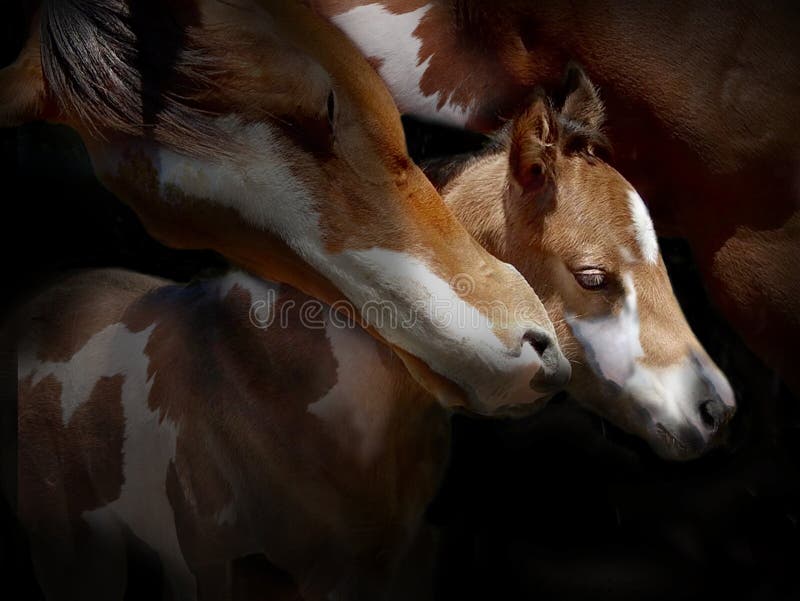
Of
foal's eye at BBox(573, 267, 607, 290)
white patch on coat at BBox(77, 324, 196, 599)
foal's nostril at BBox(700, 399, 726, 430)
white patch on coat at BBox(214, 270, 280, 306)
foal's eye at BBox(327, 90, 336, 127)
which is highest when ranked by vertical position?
foal's eye at BBox(327, 90, 336, 127)

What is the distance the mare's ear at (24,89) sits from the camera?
63 centimetres

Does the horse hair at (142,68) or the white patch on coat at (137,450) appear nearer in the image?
the horse hair at (142,68)

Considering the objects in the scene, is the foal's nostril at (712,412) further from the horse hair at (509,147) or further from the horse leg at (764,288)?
the horse hair at (509,147)

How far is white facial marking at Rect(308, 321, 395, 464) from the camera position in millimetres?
673

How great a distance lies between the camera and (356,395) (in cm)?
68

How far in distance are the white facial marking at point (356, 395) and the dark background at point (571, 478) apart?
0.07 metres

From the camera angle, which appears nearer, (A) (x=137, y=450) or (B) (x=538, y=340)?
(B) (x=538, y=340)

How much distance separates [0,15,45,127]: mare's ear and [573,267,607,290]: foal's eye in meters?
0.43

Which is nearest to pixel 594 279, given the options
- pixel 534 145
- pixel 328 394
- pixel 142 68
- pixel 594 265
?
pixel 594 265

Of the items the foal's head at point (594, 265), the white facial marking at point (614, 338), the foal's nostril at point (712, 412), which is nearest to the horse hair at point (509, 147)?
the foal's head at point (594, 265)

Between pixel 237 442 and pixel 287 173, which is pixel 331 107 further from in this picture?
pixel 237 442

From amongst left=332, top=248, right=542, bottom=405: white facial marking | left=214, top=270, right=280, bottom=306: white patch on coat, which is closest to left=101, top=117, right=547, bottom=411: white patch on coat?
left=332, top=248, right=542, bottom=405: white facial marking

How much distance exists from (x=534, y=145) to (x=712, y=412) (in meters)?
0.24

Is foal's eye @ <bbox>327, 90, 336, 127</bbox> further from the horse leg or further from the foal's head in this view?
the horse leg
